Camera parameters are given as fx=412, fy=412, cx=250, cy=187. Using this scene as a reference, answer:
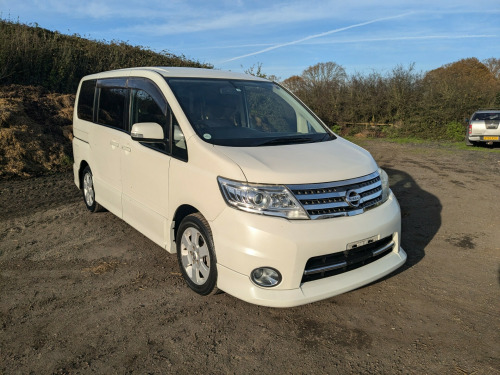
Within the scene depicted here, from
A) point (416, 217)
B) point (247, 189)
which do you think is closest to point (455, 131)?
point (416, 217)

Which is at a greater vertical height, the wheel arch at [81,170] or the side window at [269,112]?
the side window at [269,112]

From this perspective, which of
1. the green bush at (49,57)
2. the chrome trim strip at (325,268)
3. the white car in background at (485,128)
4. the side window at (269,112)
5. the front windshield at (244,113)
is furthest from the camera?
the white car in background at (485,128)

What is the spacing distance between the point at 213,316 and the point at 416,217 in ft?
13.3

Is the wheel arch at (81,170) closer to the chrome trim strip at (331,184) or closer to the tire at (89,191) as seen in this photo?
the tire at (89,191)

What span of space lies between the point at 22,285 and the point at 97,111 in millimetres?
2621

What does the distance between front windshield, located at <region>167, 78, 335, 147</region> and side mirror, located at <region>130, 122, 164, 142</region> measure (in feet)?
1.05

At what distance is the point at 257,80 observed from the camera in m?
4.98

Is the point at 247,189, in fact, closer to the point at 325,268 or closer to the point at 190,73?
the point at 325,268

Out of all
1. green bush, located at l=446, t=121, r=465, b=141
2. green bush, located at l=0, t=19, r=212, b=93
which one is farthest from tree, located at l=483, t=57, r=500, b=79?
green bush, located at l=0, t=19, r=212, b=93

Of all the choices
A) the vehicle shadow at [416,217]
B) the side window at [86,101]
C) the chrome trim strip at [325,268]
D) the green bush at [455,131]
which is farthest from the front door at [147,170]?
the green bush at [455,131]

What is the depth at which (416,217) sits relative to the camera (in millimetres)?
6277

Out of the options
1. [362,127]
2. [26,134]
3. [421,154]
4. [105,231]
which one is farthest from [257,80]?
[362,127]

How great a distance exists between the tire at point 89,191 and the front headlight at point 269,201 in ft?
11.5

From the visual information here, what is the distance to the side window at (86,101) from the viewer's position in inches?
233
